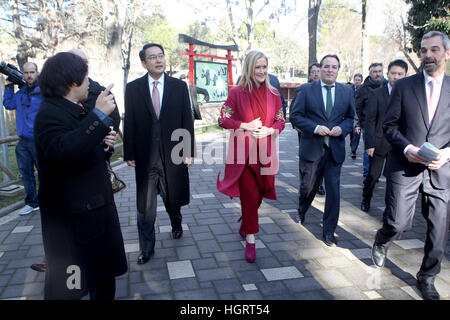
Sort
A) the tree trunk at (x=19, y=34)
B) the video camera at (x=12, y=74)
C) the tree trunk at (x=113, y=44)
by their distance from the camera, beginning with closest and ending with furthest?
the video camera at (x=12, y=74) < the tree trunk at (x=113, y=44) < the tree trunk at (x=19, y=34)

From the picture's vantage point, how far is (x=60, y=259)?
2.10 meters

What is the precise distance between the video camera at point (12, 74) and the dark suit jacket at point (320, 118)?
146 inches

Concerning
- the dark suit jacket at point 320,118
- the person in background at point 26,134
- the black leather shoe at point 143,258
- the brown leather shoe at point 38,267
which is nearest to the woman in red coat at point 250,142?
the dark suit jacket at point 320,118

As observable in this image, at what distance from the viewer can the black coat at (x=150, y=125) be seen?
143 inches

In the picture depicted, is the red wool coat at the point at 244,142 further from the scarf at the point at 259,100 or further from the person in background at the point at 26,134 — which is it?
the person in background at the point at 26,134

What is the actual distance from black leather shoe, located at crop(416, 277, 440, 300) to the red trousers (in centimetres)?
150

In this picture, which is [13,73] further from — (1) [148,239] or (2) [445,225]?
(2) [445,225]

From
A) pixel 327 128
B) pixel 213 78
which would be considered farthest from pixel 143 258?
pixel 213 78

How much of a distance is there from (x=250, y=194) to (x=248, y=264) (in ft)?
Result: 2.26

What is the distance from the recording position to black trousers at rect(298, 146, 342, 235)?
4.02 meters

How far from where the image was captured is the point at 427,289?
295cm

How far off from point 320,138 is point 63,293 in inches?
119

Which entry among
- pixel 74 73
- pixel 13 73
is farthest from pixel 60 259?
pixel 13 73
